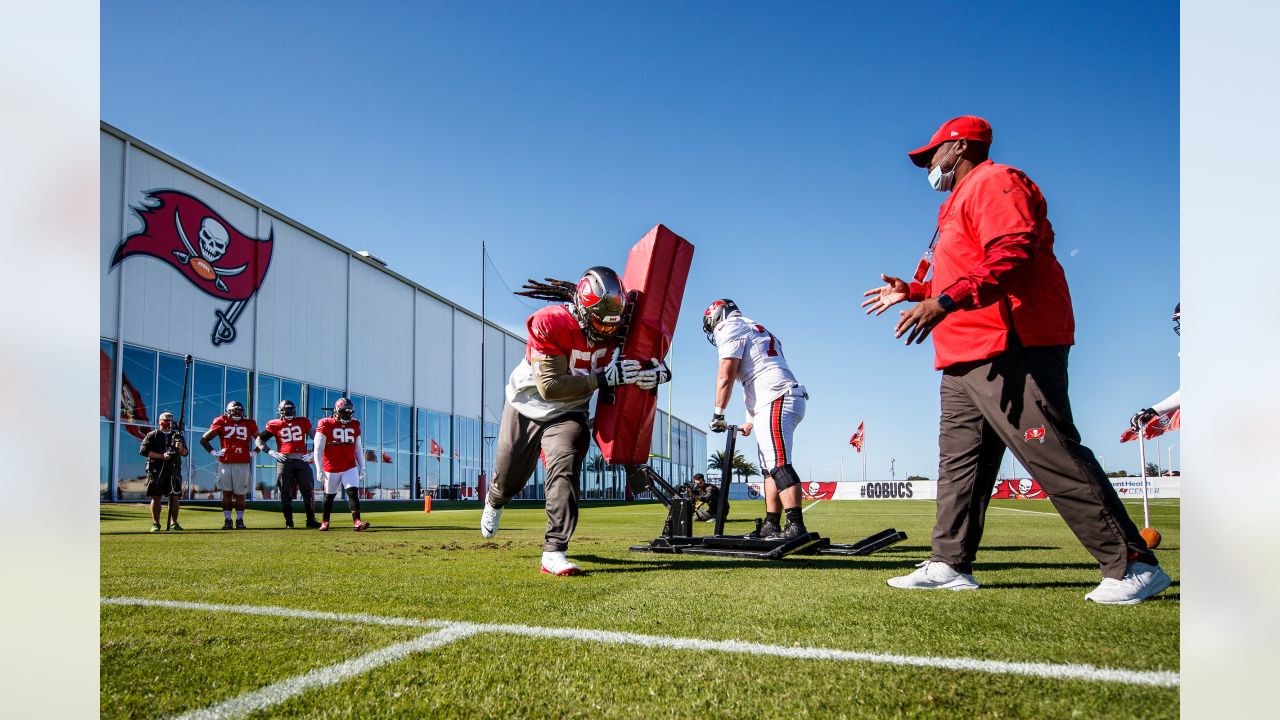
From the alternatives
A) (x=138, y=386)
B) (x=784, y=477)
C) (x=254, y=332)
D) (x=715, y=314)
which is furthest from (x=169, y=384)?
(x=784, y=477)

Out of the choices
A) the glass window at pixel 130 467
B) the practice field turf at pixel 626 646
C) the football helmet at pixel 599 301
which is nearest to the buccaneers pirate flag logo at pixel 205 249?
the glass window at pixel 130 467

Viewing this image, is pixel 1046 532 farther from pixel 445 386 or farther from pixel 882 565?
pixel 445 386

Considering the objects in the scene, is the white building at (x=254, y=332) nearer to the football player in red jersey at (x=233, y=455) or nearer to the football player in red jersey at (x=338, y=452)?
the football player in red jersey at (x=233, y=455)

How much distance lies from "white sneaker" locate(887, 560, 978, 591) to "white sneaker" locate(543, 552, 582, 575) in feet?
6.00

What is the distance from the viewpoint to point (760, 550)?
5348 mm

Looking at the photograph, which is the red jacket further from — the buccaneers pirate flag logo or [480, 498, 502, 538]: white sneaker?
the buccaneers pirate flag logo

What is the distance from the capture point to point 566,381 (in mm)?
4738

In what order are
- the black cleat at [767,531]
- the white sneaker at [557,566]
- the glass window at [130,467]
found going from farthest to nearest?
the glass window at [130,467]
the black cleat at [767,531]
the white sneaker at [557,566]

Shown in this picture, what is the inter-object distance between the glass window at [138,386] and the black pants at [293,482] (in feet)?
49.0

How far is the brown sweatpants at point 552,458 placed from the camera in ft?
15.0

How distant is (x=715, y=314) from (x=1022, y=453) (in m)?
3.79

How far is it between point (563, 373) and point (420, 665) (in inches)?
109
